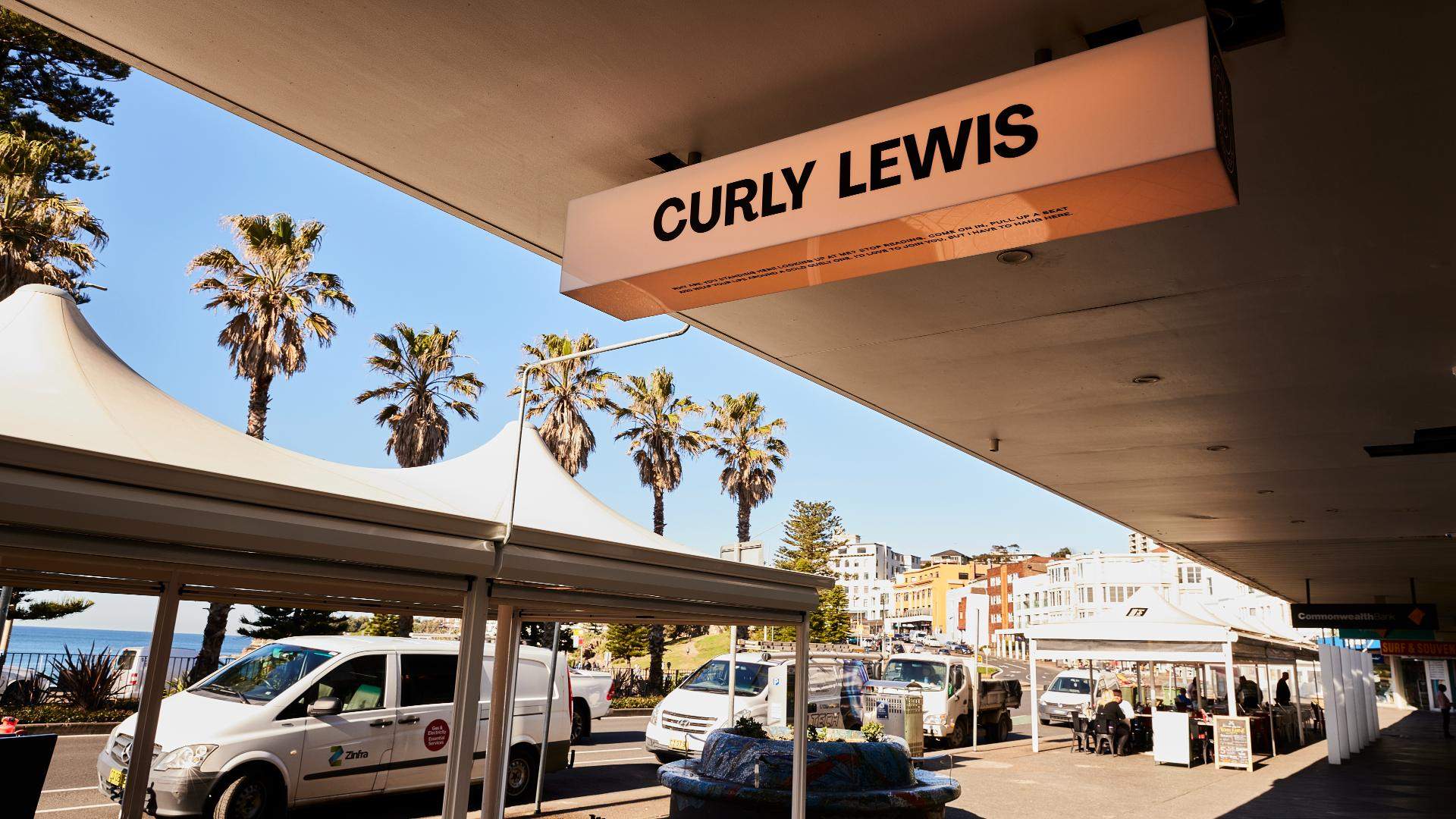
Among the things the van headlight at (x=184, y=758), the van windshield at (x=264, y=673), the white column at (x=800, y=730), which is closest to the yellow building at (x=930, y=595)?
the van windshield at (x=264, y=673)

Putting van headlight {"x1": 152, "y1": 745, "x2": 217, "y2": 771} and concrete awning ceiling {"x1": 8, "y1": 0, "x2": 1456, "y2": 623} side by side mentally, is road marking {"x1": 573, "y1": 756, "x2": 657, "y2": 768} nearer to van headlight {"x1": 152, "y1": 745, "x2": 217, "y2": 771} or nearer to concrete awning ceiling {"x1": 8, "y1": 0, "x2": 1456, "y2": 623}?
van headlight {"x1": 152, "y1": 745, "x2": 217, "y2": 771}

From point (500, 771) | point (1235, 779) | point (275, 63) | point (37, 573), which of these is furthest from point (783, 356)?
point (1235, 779)

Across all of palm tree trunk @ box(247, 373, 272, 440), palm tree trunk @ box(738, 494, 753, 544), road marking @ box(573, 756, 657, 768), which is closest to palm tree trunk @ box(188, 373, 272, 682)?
palm tree trunk @ box(247, 373, 272, 440)

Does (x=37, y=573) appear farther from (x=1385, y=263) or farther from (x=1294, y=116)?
(x=1385, y=263)

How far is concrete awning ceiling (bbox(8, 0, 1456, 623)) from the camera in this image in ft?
11.2

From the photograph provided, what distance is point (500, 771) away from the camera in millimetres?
6480

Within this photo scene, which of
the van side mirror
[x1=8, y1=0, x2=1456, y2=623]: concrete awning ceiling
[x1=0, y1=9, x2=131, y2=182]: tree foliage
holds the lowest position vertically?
the van side mirror

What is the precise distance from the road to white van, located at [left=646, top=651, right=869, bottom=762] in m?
0.63

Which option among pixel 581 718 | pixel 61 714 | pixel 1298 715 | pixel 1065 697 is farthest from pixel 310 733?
pixel 1298 715

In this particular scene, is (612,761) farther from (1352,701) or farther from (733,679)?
(1352,701)

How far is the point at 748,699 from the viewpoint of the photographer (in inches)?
588

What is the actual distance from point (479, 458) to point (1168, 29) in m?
4.98

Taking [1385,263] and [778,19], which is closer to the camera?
[778,19]

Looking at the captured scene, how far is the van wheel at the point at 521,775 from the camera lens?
1109cm
